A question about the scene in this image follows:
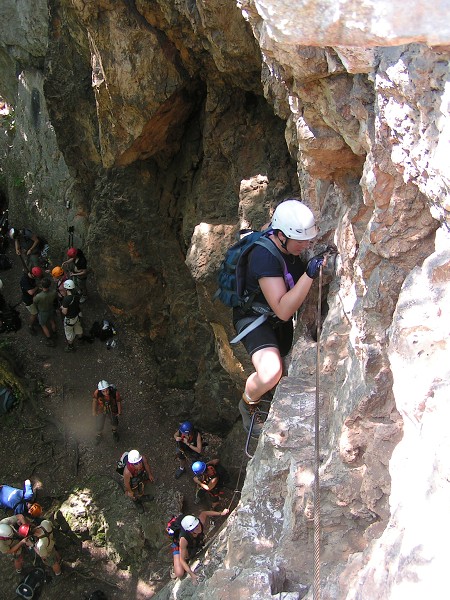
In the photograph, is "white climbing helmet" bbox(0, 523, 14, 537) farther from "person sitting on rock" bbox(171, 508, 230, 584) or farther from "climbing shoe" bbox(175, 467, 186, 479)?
"climbing shoe" bbox(175, 467, 186, 479)

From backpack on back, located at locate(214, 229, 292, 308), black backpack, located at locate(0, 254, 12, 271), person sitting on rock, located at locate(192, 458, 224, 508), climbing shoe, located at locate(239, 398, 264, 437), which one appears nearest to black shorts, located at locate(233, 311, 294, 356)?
backpack on back, located at locate(214, 229, 292, 308)

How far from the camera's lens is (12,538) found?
7.49m

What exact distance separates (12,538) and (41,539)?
0.39m

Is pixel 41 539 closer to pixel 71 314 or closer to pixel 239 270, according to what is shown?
pixel 71 314

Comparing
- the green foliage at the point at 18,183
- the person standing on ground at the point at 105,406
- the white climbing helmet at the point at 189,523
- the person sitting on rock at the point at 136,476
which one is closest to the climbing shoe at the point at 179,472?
the person sitting on rock at the point at 136,476

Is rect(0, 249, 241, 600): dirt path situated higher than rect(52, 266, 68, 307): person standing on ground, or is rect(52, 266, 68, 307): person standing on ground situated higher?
rect(52, 266, 68, 307): person standing on ground

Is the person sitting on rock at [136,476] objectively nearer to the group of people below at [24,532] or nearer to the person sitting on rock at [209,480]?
the person sitting on rock at [209,480]

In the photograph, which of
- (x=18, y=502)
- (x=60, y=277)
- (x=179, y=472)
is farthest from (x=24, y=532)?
(x=60, y=277)

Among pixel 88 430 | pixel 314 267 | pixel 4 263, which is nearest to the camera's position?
pixel 314 267

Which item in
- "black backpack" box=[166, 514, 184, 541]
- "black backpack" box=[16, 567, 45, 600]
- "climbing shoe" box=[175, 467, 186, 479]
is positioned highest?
"black backpack" box=[166, 514, 184, 541]

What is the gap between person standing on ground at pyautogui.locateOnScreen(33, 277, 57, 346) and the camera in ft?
32.3

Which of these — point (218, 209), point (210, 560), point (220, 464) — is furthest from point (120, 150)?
point (210, 560)

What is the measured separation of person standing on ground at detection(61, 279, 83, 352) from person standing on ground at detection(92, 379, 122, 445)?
1377 mm

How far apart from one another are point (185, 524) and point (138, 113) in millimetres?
5278
